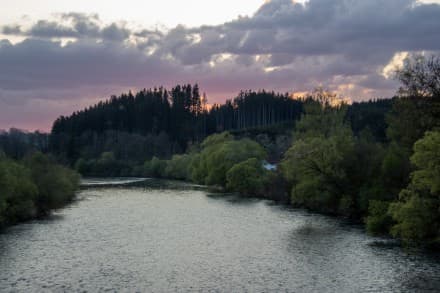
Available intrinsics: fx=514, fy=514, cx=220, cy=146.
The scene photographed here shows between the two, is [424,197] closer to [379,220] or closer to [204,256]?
[379,220]

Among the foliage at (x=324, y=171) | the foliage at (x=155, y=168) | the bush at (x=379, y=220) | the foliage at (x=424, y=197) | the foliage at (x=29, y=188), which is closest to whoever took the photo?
the foliage at (x=424, y=197)

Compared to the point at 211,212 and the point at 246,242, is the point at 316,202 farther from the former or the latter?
the point at 246,242

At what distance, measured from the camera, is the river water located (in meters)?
38.8

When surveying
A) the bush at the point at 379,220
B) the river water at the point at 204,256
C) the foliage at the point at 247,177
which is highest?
the foliage at the point at 247,177

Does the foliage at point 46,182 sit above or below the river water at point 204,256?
above

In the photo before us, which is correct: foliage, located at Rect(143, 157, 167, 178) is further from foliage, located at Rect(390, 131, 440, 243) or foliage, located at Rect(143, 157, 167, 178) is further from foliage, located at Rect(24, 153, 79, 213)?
foliage, located at Rect(390, 131, 440, 243)

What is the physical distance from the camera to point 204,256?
48.9 m

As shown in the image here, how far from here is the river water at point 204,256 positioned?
1527 inches

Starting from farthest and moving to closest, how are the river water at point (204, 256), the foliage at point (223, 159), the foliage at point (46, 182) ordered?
1. the foliage at point (223, 159)
2. the foliage at point (46, 182)
3. the river water at point (204, 256)

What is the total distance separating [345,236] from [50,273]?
32602 millimetres

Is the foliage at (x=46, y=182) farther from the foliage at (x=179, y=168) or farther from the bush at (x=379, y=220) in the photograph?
the foliage at (x=179, y=168)

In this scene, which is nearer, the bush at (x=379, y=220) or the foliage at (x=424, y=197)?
the foliage at (x=424, y=197)

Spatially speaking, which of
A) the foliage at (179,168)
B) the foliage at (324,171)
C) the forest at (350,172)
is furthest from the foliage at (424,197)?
the foliage at (179,168)

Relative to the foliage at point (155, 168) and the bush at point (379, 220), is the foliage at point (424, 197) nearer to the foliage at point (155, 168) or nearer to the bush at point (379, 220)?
the bush at point (379, 220)
